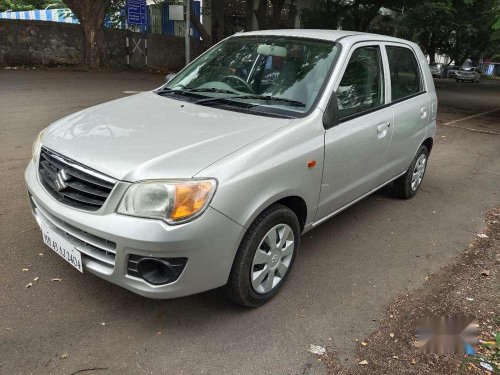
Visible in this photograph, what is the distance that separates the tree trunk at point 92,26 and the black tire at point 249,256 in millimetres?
15254

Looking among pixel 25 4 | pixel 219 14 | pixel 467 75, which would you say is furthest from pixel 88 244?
pixel 467 75

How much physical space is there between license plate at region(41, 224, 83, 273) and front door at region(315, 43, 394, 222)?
1.71 metres

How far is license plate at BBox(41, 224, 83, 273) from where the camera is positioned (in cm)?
264

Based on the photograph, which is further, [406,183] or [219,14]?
[219,14]

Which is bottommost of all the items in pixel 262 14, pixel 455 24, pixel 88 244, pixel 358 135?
pixel 88 244

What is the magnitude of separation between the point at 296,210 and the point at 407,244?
152 centimetres

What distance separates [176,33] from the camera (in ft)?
71.2

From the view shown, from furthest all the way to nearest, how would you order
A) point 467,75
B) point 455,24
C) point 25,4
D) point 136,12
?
1. point 467,75
2. point 25,4
3. point 455,24
4. point 136,12

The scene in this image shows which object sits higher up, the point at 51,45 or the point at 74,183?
the point at 51,45

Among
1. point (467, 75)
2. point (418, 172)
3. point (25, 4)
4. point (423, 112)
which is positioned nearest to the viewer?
point (423, 112)

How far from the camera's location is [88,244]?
2572 mm

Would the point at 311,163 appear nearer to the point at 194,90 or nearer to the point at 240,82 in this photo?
the point at 240,82

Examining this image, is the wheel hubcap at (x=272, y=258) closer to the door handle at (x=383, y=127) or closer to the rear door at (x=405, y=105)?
the door handle at (x=383, y=127)

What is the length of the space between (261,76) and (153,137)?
1235 millimetres
